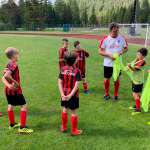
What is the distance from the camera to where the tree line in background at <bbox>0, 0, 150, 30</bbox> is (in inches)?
3531

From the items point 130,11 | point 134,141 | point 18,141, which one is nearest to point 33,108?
point 18,141

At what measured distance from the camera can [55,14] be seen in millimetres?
101938

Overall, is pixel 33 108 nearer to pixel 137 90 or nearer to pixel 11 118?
pixel 11 118

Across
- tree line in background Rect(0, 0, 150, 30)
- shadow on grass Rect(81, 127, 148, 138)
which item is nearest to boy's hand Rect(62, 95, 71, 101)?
shadow on grass Rect(81, 127, 148, 138)

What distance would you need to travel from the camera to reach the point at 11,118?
7062 millimetres

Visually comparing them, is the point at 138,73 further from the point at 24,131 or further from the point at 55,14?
the point at 55,14

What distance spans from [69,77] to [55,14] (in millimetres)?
97314

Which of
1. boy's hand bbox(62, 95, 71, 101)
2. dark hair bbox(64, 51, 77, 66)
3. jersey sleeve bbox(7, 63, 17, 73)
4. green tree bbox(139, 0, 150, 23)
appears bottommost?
green tree bbox(139, 0, 150, 23)

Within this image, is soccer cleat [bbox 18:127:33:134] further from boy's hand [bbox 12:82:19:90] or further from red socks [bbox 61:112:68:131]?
boy's hand [bbox 12:82:19:90]

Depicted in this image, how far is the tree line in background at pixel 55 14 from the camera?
294 feet

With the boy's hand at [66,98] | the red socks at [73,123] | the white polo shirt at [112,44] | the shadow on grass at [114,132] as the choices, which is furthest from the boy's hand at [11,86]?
the white polo shirt at [112,44]

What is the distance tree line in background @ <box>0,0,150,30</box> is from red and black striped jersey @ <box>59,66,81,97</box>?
79.2m

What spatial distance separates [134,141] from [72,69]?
1.82 metres

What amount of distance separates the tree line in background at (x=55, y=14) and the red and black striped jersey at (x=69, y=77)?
79.2 m
